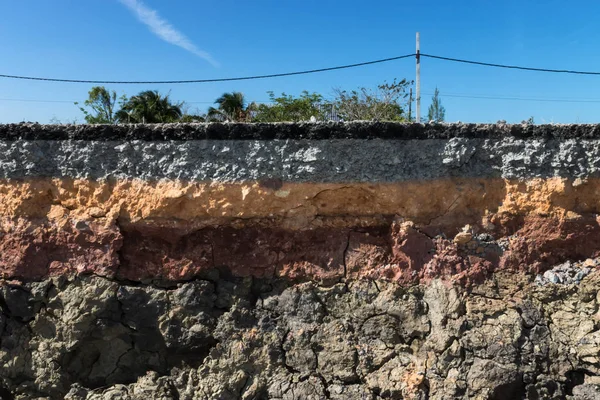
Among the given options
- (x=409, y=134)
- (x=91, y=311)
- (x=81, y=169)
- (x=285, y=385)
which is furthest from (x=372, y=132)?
(x=91, y=311)

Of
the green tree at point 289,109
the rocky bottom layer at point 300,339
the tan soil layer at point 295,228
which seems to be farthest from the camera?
the green tree at point 289,109

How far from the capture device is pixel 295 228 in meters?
2.27

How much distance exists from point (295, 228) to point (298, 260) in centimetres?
15

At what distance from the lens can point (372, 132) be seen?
2195 millimetres

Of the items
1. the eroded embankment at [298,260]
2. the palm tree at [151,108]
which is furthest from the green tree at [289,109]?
the eroded embankment at [298,260]

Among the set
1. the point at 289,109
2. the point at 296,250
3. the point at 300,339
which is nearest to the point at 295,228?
the point at 296,250

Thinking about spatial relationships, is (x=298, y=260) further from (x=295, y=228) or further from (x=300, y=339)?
(x=300, y=339)

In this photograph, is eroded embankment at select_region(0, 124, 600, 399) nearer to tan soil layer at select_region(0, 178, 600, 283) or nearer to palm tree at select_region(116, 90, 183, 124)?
tan soil layer at select_region(0, 178, 600, 283)

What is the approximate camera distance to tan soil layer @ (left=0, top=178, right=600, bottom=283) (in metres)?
2.19

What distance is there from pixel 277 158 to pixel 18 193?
4.16 feet

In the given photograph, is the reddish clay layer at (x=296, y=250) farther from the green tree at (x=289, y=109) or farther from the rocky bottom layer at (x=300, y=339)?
the green tree at (x=289, y=109)

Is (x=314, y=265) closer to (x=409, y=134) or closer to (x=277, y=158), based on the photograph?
(x=277, y=158)

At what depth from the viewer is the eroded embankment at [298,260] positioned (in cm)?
214

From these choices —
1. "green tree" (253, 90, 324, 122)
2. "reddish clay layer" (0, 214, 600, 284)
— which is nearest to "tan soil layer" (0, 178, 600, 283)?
"reddish clay layer" (0, 214, 600, 284)
